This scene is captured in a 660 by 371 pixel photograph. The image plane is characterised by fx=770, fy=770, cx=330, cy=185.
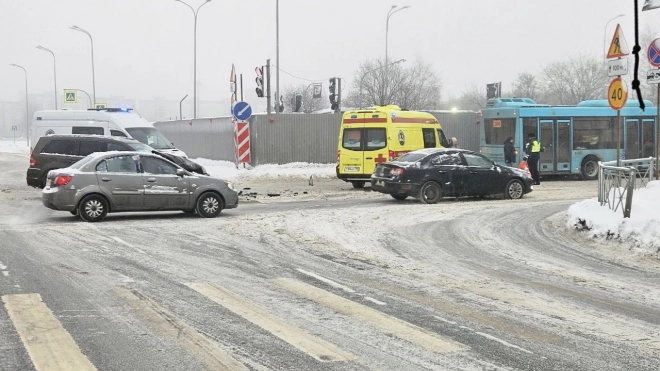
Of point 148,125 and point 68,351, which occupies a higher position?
point 148,125

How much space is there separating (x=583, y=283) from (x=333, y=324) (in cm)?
376

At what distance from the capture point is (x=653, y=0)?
13.1 metres

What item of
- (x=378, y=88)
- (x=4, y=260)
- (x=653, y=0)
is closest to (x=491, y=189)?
(x=653, y=0)

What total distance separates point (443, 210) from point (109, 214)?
732cm

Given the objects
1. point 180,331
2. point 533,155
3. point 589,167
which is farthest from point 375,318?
point 589,167

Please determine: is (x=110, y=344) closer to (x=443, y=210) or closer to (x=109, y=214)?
(x=109, y=214)

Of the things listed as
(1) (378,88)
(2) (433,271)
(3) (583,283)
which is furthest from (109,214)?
(1) (378,88)

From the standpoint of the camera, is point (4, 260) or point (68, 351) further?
point (4, 260)

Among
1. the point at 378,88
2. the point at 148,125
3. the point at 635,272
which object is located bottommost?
the point at 635,272

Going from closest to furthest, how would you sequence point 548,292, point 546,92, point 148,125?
point 548,292 → point 148,125 → point 546,92

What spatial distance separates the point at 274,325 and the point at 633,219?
768 cm

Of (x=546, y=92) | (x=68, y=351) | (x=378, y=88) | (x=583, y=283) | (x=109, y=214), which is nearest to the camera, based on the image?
(x=68, y=351)

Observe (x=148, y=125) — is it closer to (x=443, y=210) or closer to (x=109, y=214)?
(x=109, y=214)

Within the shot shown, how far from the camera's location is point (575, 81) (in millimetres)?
77625
